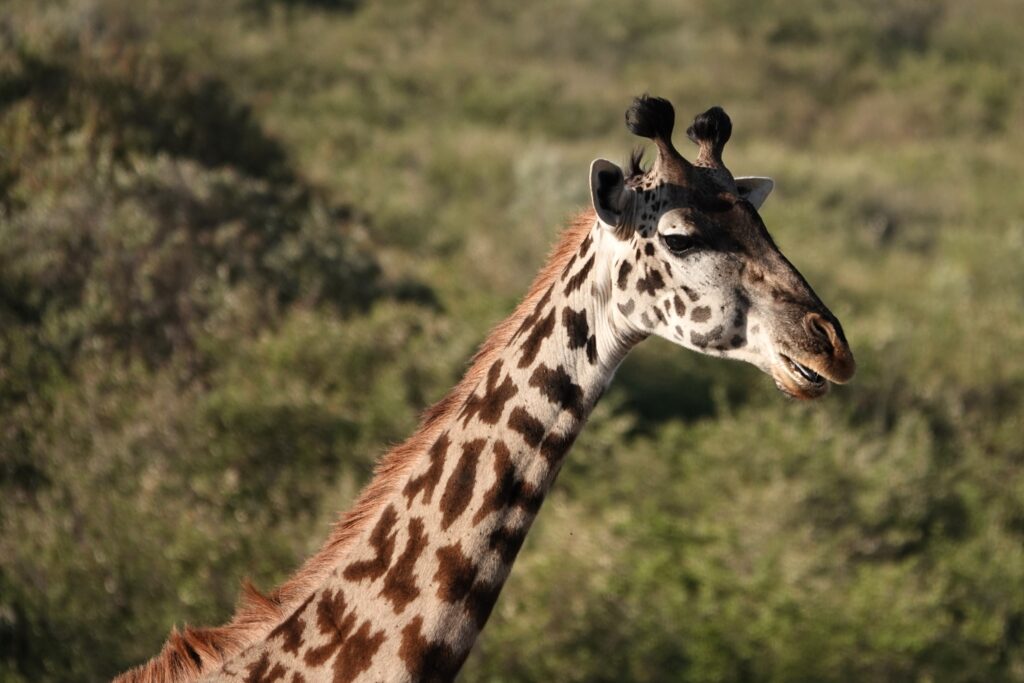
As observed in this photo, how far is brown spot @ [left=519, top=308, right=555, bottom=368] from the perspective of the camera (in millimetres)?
3904

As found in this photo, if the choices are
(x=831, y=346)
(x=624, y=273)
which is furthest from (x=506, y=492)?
(x=831, y=346)

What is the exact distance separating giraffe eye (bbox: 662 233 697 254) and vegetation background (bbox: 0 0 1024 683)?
0.58 m

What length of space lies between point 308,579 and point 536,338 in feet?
3.22

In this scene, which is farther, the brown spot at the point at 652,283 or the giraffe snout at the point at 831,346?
the brown spot at the point at 652,283

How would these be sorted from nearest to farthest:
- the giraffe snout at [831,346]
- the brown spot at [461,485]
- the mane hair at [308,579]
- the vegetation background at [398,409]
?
the giraffe snout at [831,346], the brown spot at [461,485], the mane hair at [308,579], the vegetation background at [398,409]

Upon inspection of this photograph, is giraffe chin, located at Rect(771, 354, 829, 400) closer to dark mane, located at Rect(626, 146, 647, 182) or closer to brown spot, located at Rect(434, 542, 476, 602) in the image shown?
dark mane, located at Rect(626, 146, 647, 182)

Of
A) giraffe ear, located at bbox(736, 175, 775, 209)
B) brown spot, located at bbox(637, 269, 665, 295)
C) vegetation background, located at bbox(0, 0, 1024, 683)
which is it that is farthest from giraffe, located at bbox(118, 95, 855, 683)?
vegetation background, located at bbox(0, 0, 1024, 683)

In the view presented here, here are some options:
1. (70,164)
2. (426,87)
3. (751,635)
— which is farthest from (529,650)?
(426,87)

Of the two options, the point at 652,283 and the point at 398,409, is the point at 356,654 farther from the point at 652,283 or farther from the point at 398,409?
the point at 398,409

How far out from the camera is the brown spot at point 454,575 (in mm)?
3693

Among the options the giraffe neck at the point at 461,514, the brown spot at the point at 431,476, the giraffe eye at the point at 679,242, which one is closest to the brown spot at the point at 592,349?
the giraffe neck at the point at 461,514

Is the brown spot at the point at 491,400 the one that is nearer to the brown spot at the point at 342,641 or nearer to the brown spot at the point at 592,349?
the brown spot at the point at 592,349

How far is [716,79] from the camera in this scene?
24.5 metres

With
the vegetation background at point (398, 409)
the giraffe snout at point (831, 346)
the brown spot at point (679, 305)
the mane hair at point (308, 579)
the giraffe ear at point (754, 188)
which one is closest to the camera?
the giraffe snout at point (831, 346)
